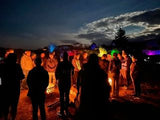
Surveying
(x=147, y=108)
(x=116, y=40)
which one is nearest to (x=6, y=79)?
(x=147, y=108)

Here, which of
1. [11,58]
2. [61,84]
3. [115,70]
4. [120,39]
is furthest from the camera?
[120,39]

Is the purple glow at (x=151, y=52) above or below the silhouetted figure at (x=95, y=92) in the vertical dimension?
above

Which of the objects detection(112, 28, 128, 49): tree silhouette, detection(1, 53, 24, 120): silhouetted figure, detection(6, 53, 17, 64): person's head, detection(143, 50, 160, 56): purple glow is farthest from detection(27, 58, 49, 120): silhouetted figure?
detection(112, 28, 128, 49): tree silhouette

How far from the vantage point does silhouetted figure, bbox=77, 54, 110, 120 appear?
2.89 metres

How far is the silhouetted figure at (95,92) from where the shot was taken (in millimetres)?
2895

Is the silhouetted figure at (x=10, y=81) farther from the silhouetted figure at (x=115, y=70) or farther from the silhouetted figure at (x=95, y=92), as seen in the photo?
the silhouetted figure at (x=115, y=70)

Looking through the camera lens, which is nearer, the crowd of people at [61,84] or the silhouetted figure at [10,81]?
the crowd of people at [61,84]

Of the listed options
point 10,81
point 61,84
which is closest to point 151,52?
point 61,84

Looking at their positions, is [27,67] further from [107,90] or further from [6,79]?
[107,90]

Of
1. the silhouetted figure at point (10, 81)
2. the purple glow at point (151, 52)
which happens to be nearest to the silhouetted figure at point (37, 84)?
the silhouetted figure at point (10, 81)

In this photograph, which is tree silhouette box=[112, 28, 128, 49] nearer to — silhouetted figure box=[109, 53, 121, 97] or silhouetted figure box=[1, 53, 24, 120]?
silhouetted figure box=[109, 53, 121, 97]

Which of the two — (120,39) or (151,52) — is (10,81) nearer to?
(151,52)

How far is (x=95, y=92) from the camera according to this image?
9.52 feet

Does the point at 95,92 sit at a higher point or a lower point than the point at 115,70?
lower
